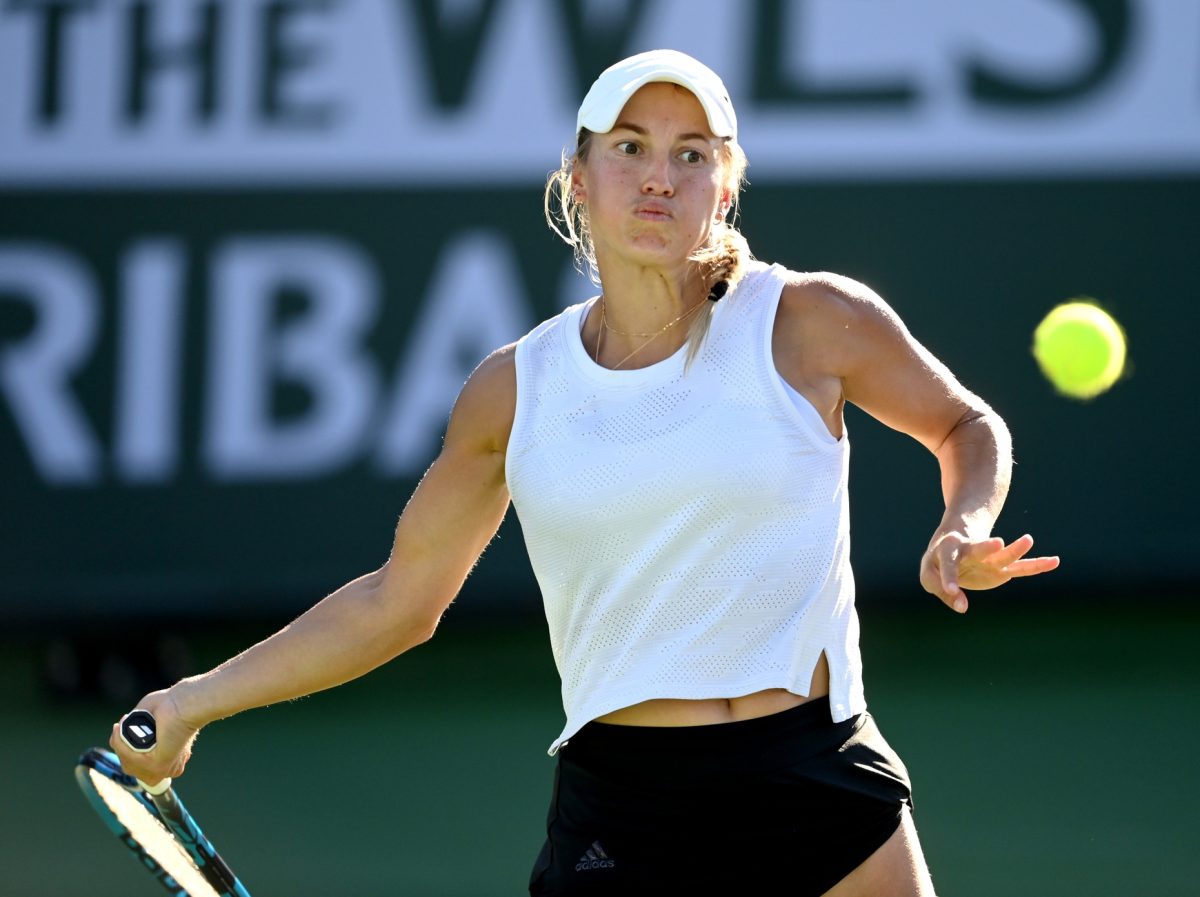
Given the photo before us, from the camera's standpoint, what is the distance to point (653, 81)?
8.00 feet

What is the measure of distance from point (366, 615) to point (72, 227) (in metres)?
3.91

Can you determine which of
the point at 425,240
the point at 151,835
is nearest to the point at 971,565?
the point at 151,835

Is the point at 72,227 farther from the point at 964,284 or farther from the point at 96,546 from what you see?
the point at 964,284

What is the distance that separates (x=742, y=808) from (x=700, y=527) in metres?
0.37

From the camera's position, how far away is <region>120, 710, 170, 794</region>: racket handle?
2.65m

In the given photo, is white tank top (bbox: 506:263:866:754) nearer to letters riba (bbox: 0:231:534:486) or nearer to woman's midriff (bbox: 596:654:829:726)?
woman's midriff (bbox: 596:654:829:726)

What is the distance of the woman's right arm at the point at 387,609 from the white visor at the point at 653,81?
37 centimetres

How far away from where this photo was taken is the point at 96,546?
19.8 ft

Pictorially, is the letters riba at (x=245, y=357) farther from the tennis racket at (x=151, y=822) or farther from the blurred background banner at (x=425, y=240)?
the tennis racket at (x=151, y=822)

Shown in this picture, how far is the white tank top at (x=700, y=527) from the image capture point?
7.54 feet

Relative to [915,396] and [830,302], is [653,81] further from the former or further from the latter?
[915,396]

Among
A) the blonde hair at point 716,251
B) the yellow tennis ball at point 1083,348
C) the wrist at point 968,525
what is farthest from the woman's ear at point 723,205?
the yellow tennis ball at point 1083,348

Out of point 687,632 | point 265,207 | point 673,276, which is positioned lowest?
point 687,632

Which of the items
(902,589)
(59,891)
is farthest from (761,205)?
(59,891)
